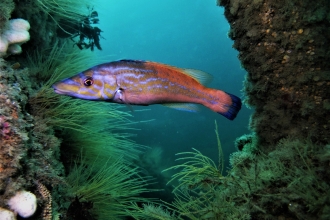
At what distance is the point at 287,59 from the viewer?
8.75 ft

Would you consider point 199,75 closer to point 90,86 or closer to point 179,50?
point 90,86

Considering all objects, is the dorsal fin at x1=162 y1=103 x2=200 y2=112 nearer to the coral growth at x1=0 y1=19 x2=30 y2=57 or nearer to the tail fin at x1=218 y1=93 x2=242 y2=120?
the tail fin at x1=218 y1=93 x2=242 y2=120

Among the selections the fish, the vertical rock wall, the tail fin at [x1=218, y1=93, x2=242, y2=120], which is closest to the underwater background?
the vertical rock wall

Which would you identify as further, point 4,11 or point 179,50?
point 179,50

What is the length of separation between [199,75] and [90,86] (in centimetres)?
103

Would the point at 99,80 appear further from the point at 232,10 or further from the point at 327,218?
the point at 327,218

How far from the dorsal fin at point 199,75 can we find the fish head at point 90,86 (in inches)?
28.2

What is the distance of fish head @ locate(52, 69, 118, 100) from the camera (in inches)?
78.0

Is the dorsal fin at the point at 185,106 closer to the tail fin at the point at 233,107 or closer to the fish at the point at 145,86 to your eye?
the fish at the point at 145,86

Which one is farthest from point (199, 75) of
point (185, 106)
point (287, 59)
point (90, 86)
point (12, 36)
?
point (12, 36)

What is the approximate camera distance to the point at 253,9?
105 inches

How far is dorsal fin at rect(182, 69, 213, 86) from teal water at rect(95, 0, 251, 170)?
1398cm

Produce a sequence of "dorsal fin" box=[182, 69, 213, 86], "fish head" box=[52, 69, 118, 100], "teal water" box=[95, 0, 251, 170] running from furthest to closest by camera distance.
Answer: "teal water" box=[95, 0, 251, 170]
"dorsal fin" box=[182, 69, 213, 86]
"fish head" box=[52, 69, 118, 100]

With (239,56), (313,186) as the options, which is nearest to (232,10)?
(239,56)
